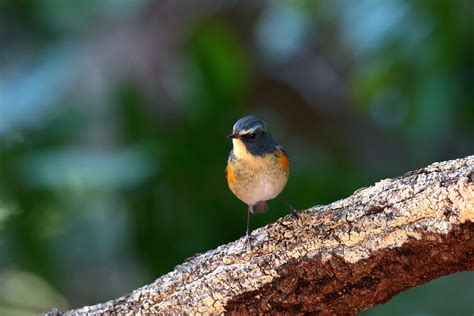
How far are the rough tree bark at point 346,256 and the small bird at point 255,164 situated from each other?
0.69m

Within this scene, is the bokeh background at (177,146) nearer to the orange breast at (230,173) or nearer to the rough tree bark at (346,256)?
the orange breast at (230,173)

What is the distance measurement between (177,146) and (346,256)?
2716 mm

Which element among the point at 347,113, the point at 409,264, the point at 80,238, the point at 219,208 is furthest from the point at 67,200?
the point at 409,264

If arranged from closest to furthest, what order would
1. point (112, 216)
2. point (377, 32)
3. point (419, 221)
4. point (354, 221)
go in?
point (419, 221)
point (354, 221)
point (377, 32)
point (112, 216)

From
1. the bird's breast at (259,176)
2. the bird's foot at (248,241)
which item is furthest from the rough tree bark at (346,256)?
the bird's breast at (259,176)

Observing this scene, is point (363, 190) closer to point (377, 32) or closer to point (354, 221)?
point (354, 221)

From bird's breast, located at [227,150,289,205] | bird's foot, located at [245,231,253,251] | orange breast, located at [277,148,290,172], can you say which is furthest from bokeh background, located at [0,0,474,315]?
bird's foot, located at [245,231,253,251]

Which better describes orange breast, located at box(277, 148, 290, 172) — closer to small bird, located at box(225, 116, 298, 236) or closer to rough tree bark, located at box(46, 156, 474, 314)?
small bird, located at box(225, 116, 298, 236)

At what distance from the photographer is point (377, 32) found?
4359 millimetres

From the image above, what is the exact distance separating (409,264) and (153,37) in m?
5.04

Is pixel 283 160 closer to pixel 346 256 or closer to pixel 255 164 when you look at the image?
pixel 255 164

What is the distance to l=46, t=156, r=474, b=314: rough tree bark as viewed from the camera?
223cm

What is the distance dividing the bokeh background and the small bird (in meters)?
1.24

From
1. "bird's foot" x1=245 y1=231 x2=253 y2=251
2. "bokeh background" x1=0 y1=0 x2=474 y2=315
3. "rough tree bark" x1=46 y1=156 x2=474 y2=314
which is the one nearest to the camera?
"rough tree bark" x1=46 y1=156 x2=474 y2=314
